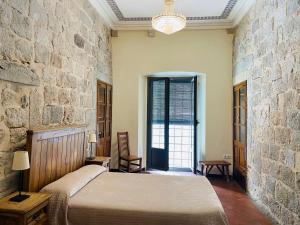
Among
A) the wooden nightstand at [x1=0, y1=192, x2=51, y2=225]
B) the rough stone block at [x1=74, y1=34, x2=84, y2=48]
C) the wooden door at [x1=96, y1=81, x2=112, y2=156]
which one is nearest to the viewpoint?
the wooden nightstand at [x1=0, y1=192, x2=51, y2=225]

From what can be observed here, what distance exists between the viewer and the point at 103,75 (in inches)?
189

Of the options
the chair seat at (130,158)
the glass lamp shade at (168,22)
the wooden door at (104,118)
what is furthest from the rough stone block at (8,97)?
the chair seat at (130,158)

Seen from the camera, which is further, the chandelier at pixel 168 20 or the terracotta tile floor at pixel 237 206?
the chandelier at pixel 168 20

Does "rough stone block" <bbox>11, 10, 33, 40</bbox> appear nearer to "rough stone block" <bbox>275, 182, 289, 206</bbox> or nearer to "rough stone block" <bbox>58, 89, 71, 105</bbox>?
"rough stone block" <bbox>58, 89, 71, 105</bbox>

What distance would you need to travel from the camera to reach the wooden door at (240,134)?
14.5 feet

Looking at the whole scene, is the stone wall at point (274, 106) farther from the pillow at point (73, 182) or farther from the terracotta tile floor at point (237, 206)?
the pillow at point (73, 182)

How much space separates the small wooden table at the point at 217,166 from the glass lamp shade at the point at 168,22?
2832 millimetres

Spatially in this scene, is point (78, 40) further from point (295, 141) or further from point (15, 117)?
point (295, 141)

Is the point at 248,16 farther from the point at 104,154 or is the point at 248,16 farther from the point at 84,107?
the point at 104,154

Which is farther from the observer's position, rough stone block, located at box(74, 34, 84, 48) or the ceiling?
the ceiling

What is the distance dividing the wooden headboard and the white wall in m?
2.13

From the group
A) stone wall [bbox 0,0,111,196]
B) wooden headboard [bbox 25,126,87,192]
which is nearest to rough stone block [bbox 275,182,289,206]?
wooden headboard [bbox 25,126,87,192]

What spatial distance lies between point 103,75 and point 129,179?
2.53 meters

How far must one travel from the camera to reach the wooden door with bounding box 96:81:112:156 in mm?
4672
